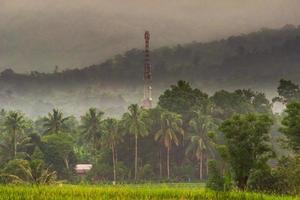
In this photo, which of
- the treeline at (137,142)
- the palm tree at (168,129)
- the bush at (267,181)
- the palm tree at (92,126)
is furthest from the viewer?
the palm tree at (92,126)

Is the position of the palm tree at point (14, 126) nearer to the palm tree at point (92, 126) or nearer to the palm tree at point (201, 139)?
the palm tree at point (92, 126)

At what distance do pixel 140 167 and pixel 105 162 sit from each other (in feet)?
25.5

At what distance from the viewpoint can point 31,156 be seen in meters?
96.1

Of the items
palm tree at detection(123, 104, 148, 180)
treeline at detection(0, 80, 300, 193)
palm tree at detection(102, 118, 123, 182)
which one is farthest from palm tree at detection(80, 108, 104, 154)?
palm tree at detection(123, 104, 148, 180)

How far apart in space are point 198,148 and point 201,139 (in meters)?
2.05

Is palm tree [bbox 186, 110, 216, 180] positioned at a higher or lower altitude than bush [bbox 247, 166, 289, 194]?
higher

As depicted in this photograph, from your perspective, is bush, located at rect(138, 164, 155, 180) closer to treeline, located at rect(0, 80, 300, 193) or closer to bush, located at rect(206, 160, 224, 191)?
treeline, located at rect(0, 80, 300, 193)

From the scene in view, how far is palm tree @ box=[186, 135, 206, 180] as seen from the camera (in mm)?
106000

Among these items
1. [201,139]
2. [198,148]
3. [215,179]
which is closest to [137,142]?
[198,148]

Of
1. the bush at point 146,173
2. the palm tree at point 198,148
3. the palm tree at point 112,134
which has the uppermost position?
the palm tree at point 112,134

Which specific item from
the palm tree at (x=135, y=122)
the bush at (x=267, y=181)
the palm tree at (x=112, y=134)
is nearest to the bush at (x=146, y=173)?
the palm tree at (x=135, y=122)

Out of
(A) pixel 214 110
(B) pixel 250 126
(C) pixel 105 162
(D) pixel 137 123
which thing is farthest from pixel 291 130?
(A) pixel 214 110

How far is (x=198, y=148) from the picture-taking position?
106562mm

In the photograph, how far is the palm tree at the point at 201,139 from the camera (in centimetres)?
10656
